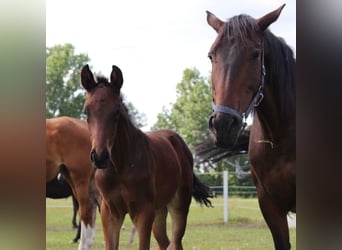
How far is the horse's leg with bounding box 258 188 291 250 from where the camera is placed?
9.32 ft

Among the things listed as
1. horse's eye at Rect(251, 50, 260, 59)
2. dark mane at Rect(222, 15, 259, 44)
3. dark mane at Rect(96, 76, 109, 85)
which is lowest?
dark mane at Rect(96, 76, 109, 85)

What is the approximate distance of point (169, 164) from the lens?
13.5 ft

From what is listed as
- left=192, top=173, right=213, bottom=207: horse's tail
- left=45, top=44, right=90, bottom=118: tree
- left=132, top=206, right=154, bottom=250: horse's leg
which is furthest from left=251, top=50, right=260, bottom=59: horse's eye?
left=45, top=44, right=90, bottom=118: tree

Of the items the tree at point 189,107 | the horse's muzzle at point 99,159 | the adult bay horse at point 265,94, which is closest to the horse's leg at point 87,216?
the horse's muzzle at point 99,159

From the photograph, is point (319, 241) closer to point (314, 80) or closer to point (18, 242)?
point (314, 80)

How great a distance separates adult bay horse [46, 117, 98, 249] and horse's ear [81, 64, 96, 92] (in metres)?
1.82

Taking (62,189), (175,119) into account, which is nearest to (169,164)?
(62,189)

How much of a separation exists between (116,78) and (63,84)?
9.01 m

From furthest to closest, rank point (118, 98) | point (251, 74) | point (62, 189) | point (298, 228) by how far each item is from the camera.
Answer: point (62, 189), point (118, 98), point (251, 74), point (298, 228)

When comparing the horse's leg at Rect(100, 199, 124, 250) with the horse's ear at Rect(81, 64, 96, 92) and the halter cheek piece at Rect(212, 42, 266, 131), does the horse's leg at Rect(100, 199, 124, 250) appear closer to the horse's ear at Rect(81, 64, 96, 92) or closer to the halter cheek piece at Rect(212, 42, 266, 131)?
the horse's ear at Rect(81, 64, 96, 92)

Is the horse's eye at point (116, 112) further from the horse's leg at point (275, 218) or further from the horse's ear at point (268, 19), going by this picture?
the horse's ear at point (268, 19)

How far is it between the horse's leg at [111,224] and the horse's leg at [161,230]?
0.98 m

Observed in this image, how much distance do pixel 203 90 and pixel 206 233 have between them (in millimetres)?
8598

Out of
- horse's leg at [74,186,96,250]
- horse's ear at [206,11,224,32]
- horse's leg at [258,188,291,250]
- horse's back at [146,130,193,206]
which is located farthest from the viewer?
horse's leg at [74,186,96,250]
